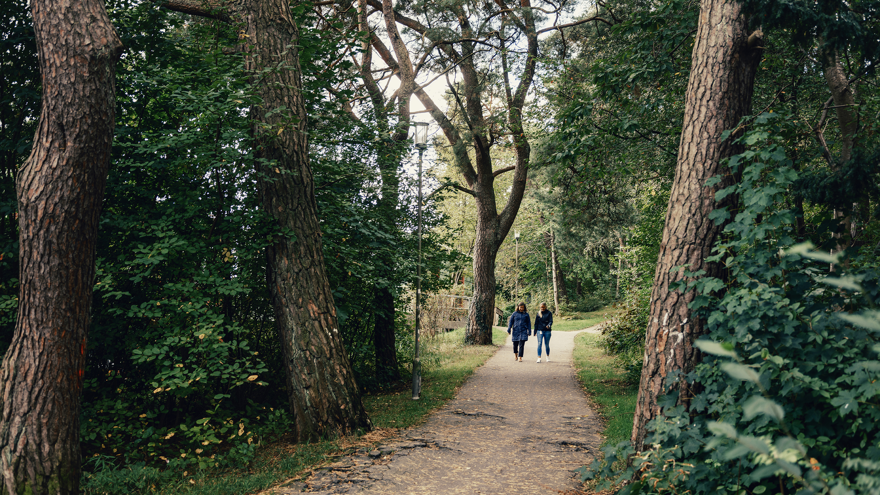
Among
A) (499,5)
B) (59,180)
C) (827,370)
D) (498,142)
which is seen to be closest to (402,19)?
(499,5)

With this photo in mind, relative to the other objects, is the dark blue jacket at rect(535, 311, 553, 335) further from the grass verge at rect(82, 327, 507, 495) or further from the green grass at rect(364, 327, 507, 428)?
the grass verge at rect(82, 327, 507, 495)

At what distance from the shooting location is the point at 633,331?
11.5 m

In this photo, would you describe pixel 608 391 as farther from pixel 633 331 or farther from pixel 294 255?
pixel 294 255

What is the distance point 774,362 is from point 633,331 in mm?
8488

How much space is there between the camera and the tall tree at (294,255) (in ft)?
23.3

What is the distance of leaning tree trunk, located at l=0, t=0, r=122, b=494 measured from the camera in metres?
5.05

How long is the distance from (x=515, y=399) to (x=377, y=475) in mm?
5083

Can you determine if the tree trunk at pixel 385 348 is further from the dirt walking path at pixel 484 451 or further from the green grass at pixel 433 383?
the dirt walking path at pixel 484 451

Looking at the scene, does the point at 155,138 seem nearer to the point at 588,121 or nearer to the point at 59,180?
the point at 59,180

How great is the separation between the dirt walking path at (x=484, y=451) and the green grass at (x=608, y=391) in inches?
10.3

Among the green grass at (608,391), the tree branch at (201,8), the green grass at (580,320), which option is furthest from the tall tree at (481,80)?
the green grass at (580,320)

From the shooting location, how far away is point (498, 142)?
17453 mm

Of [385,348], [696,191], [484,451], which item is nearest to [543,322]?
[385,348]

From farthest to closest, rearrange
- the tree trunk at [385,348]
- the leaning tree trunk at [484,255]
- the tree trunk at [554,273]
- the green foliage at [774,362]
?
1. the tree trunk at [554,273]
2. the leaning tree trunk at [484,255]
3. the tree trunk at [385,348]
4. the green foliage at [774,362]
